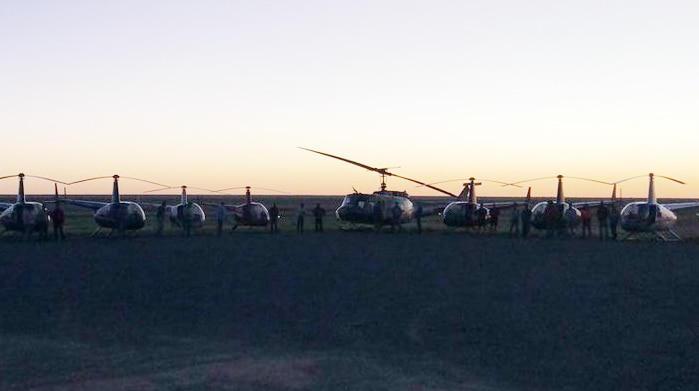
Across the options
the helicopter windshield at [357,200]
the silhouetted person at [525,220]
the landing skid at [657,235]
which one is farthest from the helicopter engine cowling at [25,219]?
the landing skid at [657,235]

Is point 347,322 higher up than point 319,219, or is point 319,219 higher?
point 319,219

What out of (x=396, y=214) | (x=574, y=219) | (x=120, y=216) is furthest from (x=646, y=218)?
(x=120, y=216)

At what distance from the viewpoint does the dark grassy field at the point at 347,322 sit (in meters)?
10.2

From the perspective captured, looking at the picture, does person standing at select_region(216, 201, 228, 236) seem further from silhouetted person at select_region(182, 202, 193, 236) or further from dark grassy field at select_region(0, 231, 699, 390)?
dark grassy field at select_region(0, 231, 699, 390)

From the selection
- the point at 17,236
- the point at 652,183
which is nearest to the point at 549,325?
the point at 652,183

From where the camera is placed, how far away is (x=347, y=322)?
553 inches

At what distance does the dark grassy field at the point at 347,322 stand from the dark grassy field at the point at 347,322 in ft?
0.13

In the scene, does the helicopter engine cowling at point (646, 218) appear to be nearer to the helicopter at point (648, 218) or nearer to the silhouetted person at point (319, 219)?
the helicopter at point (648, 218)

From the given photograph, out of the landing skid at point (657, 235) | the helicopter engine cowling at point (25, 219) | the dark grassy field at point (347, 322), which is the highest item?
the helicopter engine cowling at point (25, 219)

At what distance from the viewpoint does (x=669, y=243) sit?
3369 cm

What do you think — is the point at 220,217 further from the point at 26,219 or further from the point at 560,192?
the point at 560,192

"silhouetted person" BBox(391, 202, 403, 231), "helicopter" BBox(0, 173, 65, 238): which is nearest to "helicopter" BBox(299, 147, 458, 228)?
"silhouetted person" BBox(391, 202, 403, 231)

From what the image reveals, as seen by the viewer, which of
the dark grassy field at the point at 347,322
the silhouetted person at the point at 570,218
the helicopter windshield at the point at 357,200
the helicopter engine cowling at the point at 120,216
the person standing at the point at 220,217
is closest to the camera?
the dark grassy field at the point at 347,322

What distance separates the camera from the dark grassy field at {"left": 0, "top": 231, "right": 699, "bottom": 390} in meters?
10.2
